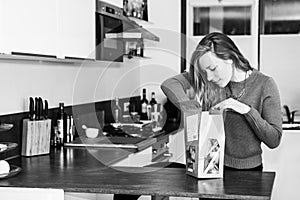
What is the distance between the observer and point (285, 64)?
5.23 metres

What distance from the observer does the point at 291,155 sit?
5.11 m

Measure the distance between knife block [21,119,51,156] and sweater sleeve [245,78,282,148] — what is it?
1.23 m

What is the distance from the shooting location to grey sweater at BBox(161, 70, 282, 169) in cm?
254

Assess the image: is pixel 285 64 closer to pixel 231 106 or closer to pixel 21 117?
pixel 21 117

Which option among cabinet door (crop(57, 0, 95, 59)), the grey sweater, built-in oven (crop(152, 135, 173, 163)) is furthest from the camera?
built-in oven (crop(152, 135, 173, 163))

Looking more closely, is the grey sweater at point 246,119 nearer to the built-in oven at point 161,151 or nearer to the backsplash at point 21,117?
the backsplash at point 21,117

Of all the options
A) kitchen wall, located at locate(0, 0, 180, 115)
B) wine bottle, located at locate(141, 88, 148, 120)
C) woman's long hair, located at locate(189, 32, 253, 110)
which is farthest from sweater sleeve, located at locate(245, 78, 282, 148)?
wine bottle, located at locate(141, 88, 148, 120)

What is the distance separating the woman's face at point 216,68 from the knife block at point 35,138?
1.09 m

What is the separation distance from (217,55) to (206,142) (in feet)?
1.60

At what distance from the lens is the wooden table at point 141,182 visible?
6.72 ft

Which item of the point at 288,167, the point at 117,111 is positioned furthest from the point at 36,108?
the point at 288,167

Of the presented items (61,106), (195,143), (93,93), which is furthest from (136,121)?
(195,143)

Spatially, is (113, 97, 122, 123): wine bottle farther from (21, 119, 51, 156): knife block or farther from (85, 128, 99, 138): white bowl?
(21, 119, 51, 156): knife block

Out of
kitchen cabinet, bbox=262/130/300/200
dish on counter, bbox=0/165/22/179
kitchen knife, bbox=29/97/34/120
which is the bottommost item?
kitchen cabinet, bbox=262/130/300/200
